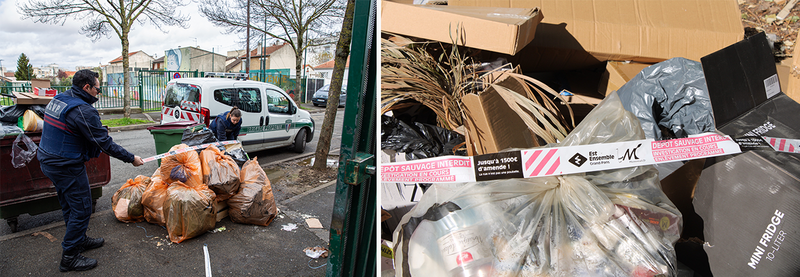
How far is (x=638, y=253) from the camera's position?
4.51 ft

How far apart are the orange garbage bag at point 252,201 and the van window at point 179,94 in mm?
2832

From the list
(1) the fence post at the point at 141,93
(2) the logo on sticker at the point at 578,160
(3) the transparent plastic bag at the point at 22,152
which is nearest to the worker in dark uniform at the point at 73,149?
(3) the transparent plastic bag at the point at 22,152

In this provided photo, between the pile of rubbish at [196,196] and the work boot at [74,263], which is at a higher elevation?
the pile of rubbish at [196,196]

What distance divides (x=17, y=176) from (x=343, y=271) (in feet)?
11.0

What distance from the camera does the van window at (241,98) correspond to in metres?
6.18

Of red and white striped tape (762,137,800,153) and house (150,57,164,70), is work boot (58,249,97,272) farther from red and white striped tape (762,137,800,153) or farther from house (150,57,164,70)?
house (150,57,164,70)

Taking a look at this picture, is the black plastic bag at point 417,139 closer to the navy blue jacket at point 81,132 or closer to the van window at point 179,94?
the navy blue jacket at point 81,132

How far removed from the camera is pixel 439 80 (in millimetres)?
2051

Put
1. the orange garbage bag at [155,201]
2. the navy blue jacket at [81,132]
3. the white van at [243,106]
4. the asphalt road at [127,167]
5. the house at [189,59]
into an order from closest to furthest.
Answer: the navy blue jacket at [81,132] → the orange garbage bag at [155,201] → the asphalt road at [127,167] → the white van at [243,106] → the house at [189,59]

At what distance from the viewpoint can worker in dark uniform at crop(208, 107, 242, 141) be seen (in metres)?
5.27

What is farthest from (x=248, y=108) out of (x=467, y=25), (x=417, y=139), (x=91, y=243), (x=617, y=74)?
(x=617, y=74)

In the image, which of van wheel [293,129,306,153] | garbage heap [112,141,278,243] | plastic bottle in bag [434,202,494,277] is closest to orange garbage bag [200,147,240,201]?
garbage heap [112,141,278,243]

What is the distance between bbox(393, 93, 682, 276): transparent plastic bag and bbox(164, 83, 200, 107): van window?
18.2 ft

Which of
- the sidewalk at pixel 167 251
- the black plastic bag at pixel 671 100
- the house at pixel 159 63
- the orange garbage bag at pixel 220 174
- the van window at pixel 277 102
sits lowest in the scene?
the sidewalk at pixel 167 251
